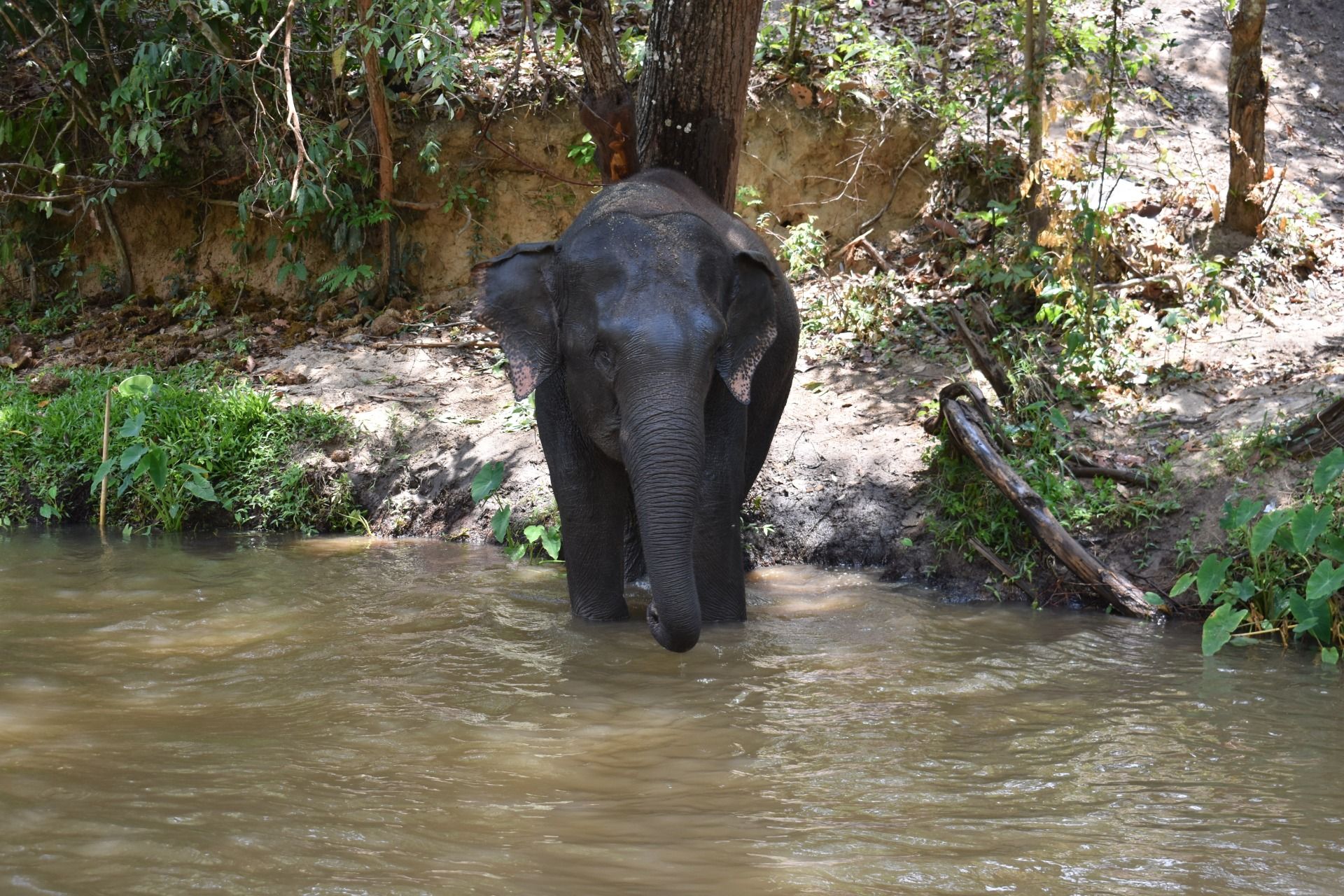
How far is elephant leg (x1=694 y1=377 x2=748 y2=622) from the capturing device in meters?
5.72

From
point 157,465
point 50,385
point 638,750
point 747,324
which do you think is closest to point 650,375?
point 747,324

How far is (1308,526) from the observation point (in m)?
5.55

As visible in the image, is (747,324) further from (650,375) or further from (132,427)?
(132,427)

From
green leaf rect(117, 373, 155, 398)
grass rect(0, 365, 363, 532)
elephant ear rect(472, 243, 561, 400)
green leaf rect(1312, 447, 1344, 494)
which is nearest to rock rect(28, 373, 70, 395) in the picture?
grass rect(0, 365, 363, 532)

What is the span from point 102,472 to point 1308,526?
710cm

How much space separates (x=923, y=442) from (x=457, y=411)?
3457 mm

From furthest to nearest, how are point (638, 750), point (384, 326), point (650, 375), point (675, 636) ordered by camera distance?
point (384, 326) < point (650, 375) < point (675, 636) < point (638, 750)

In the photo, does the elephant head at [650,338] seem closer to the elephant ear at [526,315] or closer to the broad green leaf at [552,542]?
the elephant ear at [526,315]

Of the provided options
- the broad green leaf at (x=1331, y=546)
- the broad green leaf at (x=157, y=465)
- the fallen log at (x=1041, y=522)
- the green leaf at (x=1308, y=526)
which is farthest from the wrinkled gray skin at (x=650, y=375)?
the broad green leaf at (x=157, y=465)

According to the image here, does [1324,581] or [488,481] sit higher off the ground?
[488,481]

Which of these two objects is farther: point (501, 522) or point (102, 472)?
point (102, 472)

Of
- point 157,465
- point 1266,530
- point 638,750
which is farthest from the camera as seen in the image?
point 157,465

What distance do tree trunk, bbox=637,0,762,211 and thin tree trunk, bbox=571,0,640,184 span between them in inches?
3.8

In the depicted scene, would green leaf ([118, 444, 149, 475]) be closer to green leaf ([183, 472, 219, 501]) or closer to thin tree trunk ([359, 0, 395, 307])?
green leaf ([183, 472, 219, 501])
